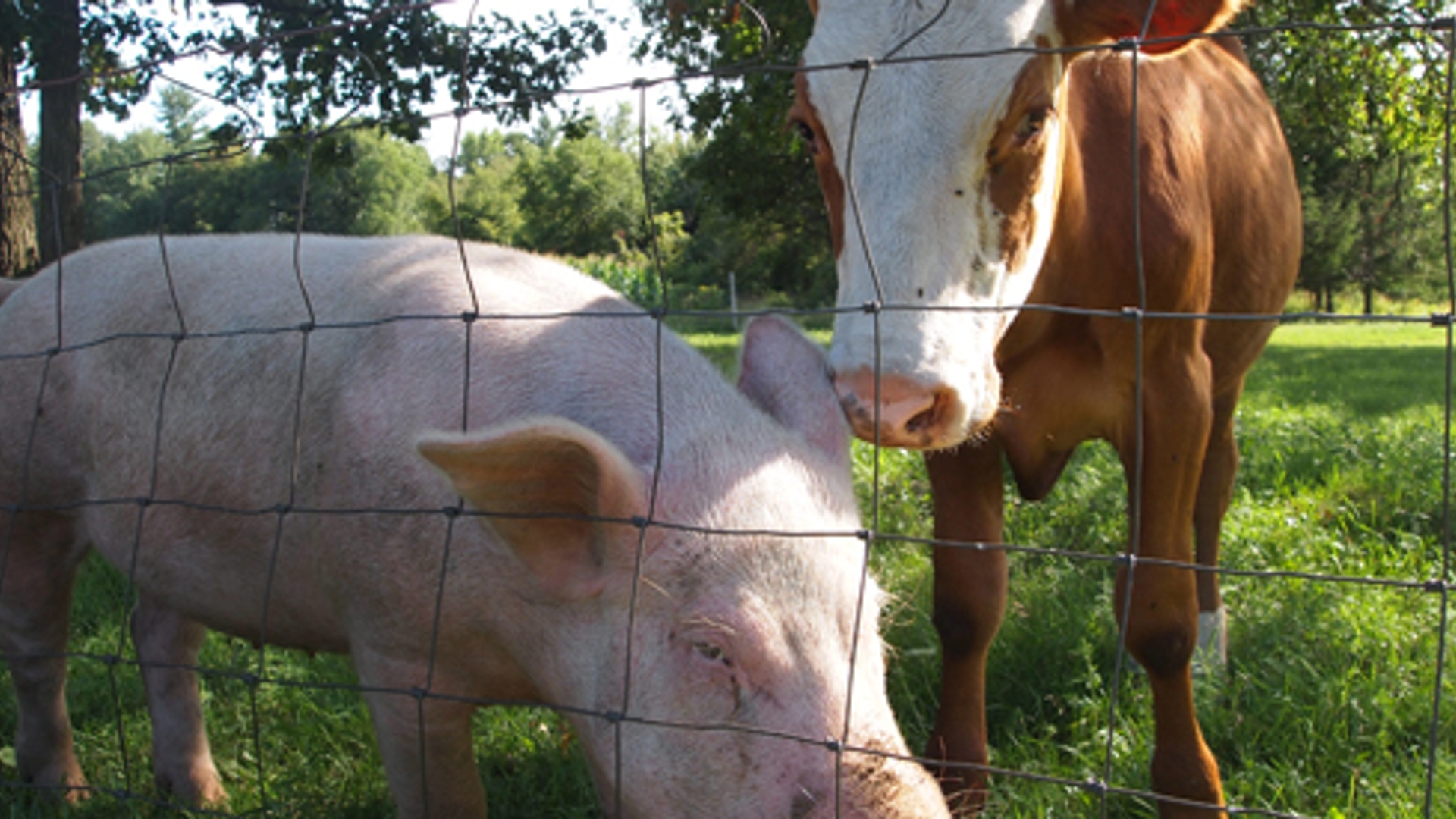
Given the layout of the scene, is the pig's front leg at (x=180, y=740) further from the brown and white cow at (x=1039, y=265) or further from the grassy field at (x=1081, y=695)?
the brown and white cow at (x=1039, y=265)

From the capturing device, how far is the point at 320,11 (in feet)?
25.3

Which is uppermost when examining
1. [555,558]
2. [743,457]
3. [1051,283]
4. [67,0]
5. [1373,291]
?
[67,0]

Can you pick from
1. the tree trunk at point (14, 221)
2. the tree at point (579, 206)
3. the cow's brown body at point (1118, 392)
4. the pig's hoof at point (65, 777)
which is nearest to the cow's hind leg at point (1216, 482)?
the cow's brown body at point (1118, 392)

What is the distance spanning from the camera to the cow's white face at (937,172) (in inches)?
85.9

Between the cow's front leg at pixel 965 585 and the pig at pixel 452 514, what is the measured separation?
36.6 inches

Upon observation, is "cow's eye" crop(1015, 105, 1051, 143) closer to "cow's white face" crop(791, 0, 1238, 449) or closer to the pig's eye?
"cow's white face" crop(791, 0, 1238, 449)

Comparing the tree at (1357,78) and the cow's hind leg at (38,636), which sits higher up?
the tree at (1357,78)

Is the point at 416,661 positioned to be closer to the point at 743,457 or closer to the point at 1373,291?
the point at 743,457

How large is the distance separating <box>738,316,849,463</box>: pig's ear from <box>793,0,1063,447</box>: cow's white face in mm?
236

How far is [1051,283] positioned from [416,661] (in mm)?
1812

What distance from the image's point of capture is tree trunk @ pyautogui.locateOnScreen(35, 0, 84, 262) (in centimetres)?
743

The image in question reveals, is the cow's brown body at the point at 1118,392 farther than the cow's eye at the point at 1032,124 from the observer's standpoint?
Yes

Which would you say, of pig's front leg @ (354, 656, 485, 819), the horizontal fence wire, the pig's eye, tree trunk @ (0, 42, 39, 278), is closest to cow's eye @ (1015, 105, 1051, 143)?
the horizontal fence wire

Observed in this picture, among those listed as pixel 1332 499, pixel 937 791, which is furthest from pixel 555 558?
pixel 1332 499
